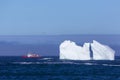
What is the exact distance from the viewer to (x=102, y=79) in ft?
207

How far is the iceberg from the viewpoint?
392 ft

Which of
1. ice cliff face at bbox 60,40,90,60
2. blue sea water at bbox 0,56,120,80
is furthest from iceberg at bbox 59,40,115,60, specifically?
blue sea water at bbox 0,56,120,80

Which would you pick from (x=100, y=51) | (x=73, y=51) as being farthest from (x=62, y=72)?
(x=73, y=51)

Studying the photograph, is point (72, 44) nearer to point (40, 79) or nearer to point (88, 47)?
point (88, 47)

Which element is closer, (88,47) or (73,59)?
(88,47)

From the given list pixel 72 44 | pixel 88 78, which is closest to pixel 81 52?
pixel 72 44

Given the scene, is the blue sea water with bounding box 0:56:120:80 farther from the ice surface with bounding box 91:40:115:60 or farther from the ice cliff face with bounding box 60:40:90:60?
the ice cliff face with bounding box 60:40:90:60

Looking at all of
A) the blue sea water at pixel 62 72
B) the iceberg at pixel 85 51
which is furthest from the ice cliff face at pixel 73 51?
the blue sea water at pixel 62 72

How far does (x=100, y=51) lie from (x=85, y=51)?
4.01 m

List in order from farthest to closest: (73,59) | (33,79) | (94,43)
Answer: (73,59)
(94,43)
(33,79)

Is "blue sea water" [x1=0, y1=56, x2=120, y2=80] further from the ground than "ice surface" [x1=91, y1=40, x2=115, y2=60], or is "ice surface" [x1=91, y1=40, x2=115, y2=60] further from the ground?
"ice surface" [x1=91, y1=40, x2=115, y2=60]

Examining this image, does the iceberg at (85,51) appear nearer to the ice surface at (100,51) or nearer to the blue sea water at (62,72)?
the ice surface at (100,51)

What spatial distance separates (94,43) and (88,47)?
3.03m

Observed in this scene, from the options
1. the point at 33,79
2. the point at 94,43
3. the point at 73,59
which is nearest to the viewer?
the point at 33,79
